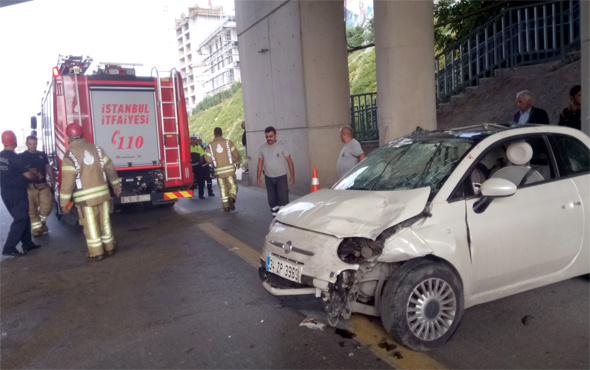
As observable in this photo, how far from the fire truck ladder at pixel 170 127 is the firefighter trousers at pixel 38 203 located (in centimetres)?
221

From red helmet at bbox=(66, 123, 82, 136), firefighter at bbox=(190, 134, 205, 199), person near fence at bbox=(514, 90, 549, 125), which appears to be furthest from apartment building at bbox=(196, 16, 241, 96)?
person near fence at bbox=(514, 90, 549, 125)

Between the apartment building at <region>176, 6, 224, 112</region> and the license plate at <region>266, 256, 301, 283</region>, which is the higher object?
the apartment building at <region>176, 6, 224, 112</region>

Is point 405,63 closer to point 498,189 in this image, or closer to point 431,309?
point 498,189

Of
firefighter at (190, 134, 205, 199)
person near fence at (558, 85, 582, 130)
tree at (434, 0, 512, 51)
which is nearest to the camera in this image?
person near fence at (558, 85, 582, 130)

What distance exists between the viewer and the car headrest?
4082 millimetres

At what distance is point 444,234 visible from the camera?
3637mm

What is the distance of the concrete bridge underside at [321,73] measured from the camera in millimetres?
8438

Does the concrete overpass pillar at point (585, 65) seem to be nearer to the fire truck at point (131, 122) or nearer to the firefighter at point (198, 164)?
the fire truck at point (131, 122)

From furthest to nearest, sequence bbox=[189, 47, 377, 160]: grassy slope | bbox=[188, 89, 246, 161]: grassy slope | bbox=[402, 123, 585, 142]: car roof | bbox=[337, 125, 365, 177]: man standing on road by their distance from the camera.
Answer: bbox=[188, 89, 246, 161]: grassy slope → bbox=[189, 47, 377, 160]: grassy slope → bbox=[337, 125, 365, 177]: man standing on road → bbox=[402, 123, 585, 142]: car roof

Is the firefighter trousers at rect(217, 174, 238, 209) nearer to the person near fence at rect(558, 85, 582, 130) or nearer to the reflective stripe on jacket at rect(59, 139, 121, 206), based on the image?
the reflective stripe on jacket at rect(59, 139, 121, 206)

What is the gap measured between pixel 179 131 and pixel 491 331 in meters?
7.61

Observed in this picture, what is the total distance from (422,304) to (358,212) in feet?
2.77

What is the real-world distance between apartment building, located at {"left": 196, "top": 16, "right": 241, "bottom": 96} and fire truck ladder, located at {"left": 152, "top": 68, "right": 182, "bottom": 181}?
57.0 metres

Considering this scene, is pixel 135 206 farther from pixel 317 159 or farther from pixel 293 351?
pixel 293 351
